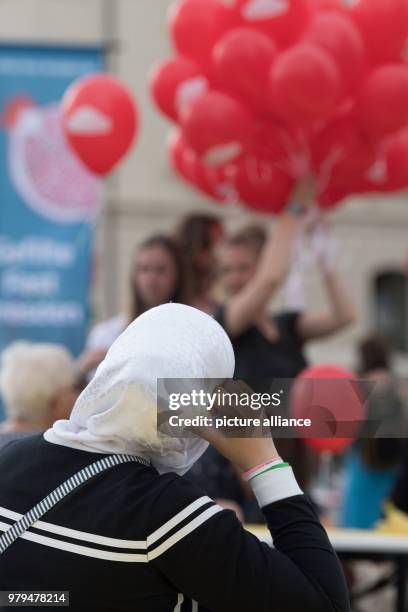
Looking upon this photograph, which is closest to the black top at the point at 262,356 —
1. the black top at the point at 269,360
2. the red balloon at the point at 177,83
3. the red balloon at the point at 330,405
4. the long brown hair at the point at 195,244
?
the black top at the point at 269,360

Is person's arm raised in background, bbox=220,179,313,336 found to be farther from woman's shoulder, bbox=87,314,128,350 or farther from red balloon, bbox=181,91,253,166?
woman's shoulder, bbox=87,314,128,350

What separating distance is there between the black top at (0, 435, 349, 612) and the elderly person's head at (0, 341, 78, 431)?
1.78 meters

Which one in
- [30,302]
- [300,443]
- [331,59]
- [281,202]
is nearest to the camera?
[300,443]

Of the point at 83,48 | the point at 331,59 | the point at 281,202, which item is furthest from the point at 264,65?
the point at 83,48

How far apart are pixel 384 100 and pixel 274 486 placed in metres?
2.42

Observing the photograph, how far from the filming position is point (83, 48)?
575 centimetres

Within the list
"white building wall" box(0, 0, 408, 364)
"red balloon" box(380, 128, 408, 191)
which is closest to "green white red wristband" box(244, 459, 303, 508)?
"red balloon" box(380, 128, 408, 191)

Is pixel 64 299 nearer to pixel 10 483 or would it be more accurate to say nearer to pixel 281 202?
pixel 281 202

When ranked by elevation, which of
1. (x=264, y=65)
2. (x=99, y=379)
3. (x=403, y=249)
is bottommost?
(x=403, y=249)

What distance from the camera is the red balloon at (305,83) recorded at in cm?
346

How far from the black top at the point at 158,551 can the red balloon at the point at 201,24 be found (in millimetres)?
2692

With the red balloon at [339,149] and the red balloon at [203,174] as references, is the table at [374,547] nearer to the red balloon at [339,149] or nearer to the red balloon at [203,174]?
the red balloon at [339,149]

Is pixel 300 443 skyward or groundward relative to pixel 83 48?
groundward

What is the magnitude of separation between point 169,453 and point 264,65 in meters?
2.41
